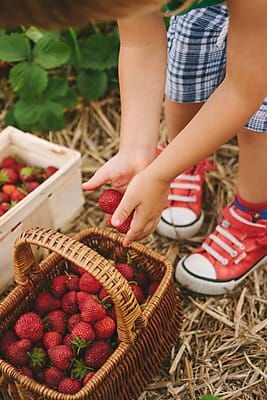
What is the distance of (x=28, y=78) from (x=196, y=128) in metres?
0.84

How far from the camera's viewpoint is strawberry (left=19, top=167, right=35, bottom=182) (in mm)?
1580

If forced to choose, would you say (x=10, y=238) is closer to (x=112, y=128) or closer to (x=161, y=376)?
(x=161, y=376)

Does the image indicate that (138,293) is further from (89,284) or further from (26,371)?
(26,371)

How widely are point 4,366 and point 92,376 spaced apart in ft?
0.54

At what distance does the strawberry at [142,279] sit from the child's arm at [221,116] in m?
0.16

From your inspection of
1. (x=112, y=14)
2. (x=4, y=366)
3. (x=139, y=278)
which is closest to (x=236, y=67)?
(x=112, y=14)

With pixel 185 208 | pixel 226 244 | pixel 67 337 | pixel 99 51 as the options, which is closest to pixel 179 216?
pixel 185 208

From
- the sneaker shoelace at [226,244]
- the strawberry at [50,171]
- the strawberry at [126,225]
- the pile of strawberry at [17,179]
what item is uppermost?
the strawberry at [126,225]

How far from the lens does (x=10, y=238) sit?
1.41 meters

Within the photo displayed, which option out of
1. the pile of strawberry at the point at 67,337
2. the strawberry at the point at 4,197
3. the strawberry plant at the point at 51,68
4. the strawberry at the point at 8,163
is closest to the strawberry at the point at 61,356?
the pile of strawberry at the point at 67,337

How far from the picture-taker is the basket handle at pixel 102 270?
3.27 feet

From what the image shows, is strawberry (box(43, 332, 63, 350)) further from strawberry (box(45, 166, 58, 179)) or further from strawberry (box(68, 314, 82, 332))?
strawberry (box(45, 166, 58, 179))

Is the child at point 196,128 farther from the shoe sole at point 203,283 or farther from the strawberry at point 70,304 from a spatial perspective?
the strawberry at point 70,304

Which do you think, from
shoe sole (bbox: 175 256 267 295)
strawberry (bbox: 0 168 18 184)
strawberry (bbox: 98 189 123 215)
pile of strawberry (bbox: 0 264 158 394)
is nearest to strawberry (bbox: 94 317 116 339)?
pile of strawberry (bbox: 0 264 158 394)
